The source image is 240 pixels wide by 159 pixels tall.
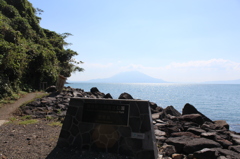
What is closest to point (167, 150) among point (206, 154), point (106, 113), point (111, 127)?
point (206, 154)

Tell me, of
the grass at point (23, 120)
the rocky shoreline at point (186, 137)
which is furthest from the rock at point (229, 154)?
the grass at point (23, 120)

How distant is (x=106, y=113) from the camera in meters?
5.01

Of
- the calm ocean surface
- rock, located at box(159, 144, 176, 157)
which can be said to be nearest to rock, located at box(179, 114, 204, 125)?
the calm ocean surface

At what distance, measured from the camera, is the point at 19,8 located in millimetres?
26750

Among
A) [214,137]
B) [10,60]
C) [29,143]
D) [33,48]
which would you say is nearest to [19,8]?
[33,48]

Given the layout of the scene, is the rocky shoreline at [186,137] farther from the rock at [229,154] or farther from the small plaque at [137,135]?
the small plaque at [137,135]

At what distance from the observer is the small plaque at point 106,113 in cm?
488

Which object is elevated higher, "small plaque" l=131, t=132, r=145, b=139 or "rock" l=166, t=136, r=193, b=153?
"small plaque" l=131, t=132, r=145, b=139

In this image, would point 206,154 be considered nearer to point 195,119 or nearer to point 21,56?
point 195,119

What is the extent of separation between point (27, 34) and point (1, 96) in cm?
1464

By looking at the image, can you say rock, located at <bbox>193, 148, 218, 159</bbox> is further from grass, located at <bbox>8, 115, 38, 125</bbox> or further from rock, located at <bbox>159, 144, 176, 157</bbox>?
grass, located at <bbox>8, 115, 38, 125</bbox>

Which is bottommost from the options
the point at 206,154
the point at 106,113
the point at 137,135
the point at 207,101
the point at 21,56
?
the point at 207,101

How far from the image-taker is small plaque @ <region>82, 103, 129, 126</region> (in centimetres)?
488

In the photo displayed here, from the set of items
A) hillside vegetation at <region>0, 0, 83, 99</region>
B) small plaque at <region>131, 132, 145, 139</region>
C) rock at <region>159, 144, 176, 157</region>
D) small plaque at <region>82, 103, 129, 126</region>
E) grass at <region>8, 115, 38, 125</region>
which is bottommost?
rock at <region>159, 144, 176, 157</region>
